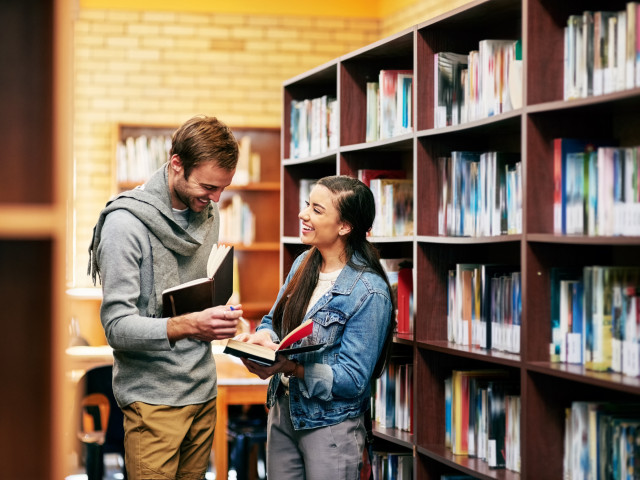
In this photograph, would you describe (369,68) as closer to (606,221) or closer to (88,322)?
(606,221)

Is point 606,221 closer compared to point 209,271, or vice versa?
point 606,221

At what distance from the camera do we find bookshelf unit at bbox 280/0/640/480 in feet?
8.07

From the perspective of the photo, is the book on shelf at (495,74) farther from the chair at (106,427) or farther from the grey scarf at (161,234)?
the chair at (106,427)

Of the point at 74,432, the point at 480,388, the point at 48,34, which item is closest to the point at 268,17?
the point at 74,432

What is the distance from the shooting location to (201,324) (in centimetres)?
230

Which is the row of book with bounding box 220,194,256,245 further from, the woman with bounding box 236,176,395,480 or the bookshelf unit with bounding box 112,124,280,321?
the woman with bounding box 236,176,395,480

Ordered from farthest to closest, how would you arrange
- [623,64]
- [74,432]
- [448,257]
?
[74,432], [448,257], [623,64]

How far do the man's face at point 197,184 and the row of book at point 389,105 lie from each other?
1.04 metres

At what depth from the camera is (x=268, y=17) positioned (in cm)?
710

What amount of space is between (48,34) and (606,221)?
5.29 ft

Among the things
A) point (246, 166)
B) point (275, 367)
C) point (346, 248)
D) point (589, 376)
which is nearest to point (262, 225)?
point (246, 166)

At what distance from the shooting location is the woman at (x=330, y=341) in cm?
261

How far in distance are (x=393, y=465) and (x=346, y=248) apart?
107 cm

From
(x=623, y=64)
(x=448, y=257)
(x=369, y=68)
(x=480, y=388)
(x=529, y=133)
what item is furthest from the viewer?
(x=369, y=68)
